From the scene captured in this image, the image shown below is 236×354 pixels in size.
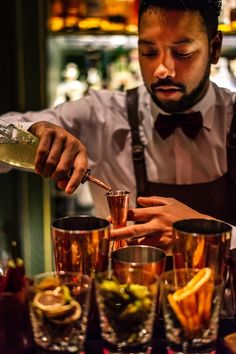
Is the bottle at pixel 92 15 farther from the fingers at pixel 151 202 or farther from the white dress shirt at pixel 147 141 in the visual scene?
the fingers at pixel 151 202

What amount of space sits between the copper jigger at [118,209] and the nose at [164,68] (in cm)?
60

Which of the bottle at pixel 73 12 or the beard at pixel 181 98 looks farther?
the bottle at pixel 73 12

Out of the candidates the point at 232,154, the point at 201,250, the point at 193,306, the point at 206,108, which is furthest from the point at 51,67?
the point at 193,306

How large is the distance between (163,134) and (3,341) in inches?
48.1

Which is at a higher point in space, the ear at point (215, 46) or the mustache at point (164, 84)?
the ear at point (215, 46)

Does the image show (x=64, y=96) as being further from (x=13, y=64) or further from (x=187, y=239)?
(x=187, y=239)

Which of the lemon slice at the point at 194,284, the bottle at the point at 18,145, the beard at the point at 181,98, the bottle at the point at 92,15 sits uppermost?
the bottle at the point at 92,15

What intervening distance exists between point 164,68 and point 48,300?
3.05 ft

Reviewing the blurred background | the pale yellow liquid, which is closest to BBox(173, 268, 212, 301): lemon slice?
the pale yellow liquid

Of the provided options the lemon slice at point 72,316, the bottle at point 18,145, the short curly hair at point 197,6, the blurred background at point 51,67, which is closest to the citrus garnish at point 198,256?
the lemon slice at point 72,316

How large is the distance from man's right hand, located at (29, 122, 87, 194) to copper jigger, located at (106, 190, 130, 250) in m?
0.16

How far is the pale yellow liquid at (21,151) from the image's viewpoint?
4.42 feet

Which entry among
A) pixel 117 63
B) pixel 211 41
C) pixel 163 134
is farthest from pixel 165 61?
pixel 117 63

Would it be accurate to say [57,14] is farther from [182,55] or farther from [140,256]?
[140,256]
